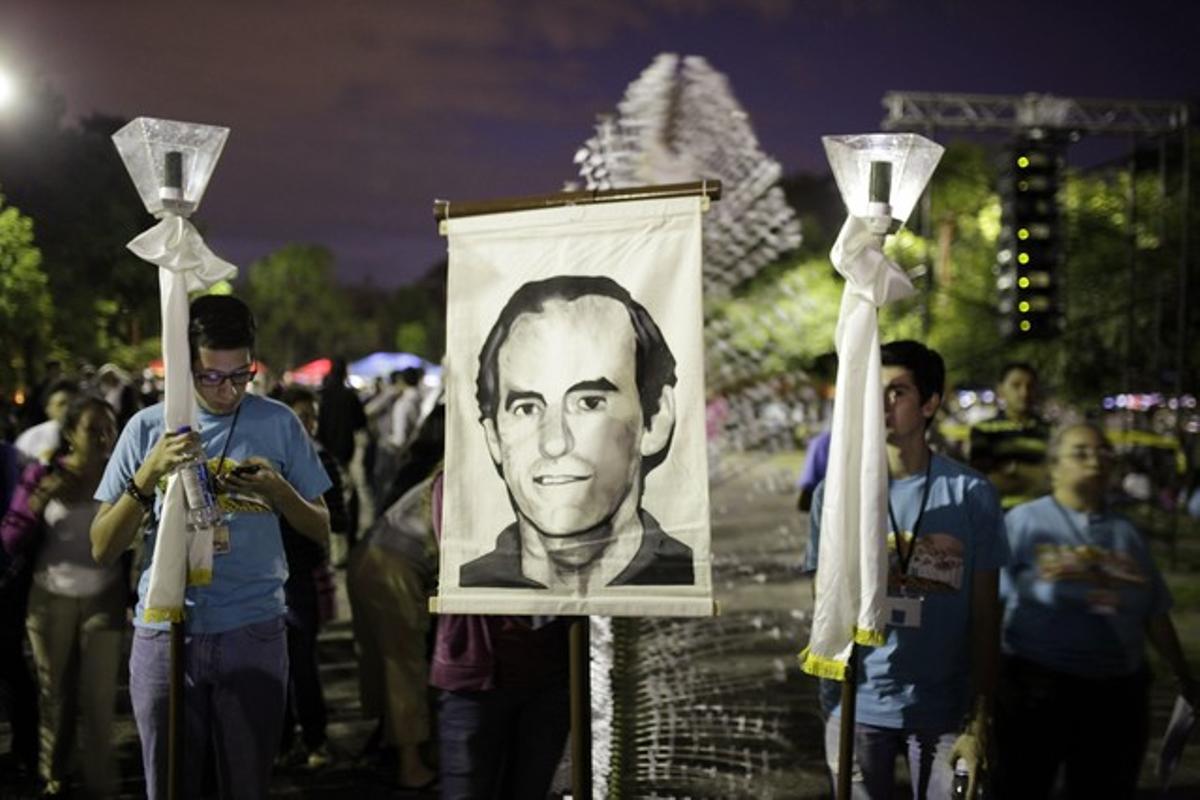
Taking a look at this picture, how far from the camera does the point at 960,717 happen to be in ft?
10.3

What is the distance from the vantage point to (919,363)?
10.5 feet

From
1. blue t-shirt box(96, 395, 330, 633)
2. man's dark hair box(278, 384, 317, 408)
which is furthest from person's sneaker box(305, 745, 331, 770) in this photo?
blue t-shirt box(96, 395, 330, 633)

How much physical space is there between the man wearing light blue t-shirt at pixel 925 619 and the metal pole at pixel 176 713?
5.60ft

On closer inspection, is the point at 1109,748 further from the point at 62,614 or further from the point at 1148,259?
the point at 1148,259

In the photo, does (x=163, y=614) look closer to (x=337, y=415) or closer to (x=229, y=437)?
(x=229, y=437)

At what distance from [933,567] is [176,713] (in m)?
2.00

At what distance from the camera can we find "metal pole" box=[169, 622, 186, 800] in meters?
2.81

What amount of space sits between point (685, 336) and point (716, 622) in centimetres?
615

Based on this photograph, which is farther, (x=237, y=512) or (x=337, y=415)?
(x=337, y=415)

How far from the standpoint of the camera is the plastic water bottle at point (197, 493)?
9.28 feet

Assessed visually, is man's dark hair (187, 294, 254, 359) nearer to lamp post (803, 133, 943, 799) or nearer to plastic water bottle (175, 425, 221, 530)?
plastic water bottle (175, 425, 221, 530)

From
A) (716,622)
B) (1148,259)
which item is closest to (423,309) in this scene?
(1148,259)

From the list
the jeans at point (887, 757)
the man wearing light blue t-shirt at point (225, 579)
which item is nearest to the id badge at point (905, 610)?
the jeans at point (887, 757)

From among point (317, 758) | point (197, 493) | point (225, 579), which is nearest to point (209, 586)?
point (225, 579)
